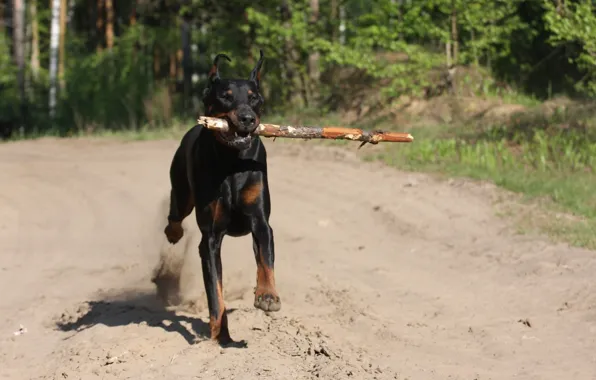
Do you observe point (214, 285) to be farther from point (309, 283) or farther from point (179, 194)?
point (309, 283)

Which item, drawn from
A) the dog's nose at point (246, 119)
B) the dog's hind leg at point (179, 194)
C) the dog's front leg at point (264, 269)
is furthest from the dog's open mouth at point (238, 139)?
the dog's hind leg at point (179, 194)

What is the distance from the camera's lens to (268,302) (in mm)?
6066

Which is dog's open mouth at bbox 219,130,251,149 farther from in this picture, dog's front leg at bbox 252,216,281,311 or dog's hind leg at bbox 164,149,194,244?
dog's hind leg at bbox 164,149,194,244

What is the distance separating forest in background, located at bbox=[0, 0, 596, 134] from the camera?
661 inches

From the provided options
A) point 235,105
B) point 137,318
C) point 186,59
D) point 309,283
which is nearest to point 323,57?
point 186,59

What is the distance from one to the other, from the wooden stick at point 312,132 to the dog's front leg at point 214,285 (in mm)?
794

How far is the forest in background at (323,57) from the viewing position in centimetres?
1678

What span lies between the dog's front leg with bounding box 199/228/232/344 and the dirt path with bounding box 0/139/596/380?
0.12 m

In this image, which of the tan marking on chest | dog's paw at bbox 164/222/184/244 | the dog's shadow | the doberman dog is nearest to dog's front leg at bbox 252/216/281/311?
the doberman dog

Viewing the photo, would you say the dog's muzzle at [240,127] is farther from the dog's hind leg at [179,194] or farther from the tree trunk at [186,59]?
the tree trunk at [186,59]

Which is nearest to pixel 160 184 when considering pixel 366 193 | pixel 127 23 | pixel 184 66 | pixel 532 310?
pixel 366 193

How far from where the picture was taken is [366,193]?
12352 millimetres

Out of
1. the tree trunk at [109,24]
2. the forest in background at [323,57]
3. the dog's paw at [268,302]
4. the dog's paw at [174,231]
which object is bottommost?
the dog's paw at [268,302]

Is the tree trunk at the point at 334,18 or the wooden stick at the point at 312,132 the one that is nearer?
the wooden stick at the point at 312,132
